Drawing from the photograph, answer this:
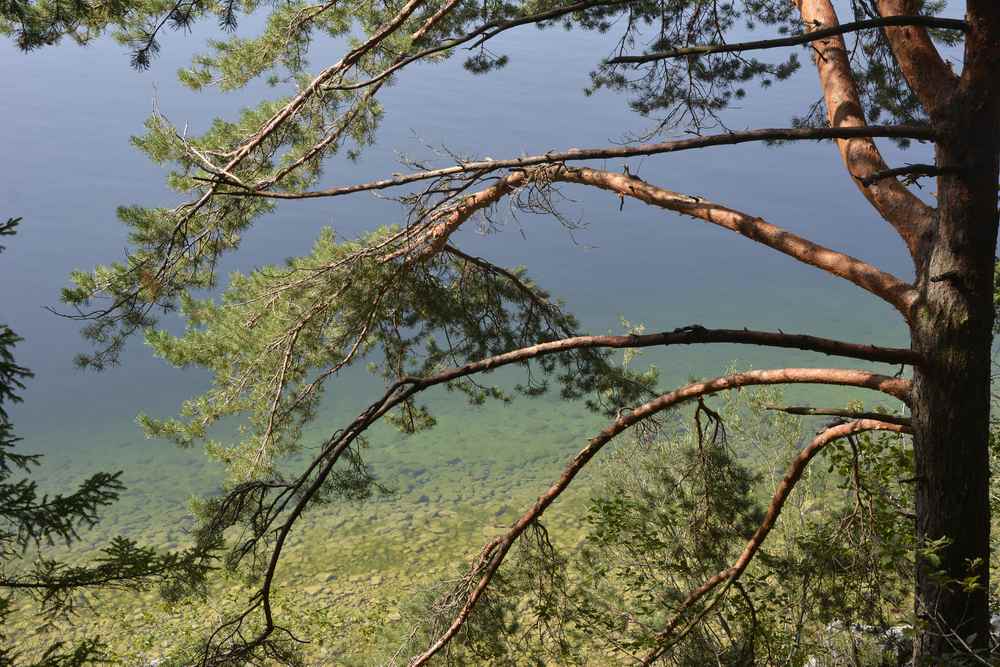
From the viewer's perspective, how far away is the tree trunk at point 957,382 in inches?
149

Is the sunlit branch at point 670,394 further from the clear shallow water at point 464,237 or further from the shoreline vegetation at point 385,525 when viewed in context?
the shoreline vegetation at point 385,525

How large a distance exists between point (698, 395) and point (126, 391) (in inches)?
690

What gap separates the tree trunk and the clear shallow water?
191cm

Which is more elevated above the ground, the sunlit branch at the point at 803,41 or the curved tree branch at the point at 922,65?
the curved tree branch at the point at 922,65

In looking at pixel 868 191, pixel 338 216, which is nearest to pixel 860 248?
pixel 338 216

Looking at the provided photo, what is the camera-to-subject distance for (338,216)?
104 ft

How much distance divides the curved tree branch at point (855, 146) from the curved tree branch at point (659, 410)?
0.81 metres

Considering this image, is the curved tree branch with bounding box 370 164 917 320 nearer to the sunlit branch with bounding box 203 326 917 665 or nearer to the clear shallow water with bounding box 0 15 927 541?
the sunlit branch with bounding box 203 326 917 665

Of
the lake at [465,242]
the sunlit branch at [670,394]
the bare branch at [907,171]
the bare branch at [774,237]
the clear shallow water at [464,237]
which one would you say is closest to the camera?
the bare branch at [907,171]

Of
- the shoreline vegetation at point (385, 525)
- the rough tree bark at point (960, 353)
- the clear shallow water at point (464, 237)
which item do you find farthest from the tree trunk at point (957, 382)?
the shoreline vegetation at point (385, 525)

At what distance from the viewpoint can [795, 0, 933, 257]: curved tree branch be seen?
4.61 m

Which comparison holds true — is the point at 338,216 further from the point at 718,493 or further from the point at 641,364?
the point at 718,493

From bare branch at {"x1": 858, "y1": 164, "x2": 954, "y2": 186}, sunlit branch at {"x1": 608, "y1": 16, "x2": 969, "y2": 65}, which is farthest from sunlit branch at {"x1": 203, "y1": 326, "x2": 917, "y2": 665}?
sunlit branch at {"x1": 608, "y1": 16, "x2": 969, "y2": 65}

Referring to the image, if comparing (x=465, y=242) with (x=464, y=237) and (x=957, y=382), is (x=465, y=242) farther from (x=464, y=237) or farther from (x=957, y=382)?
(x=957, y=382)
